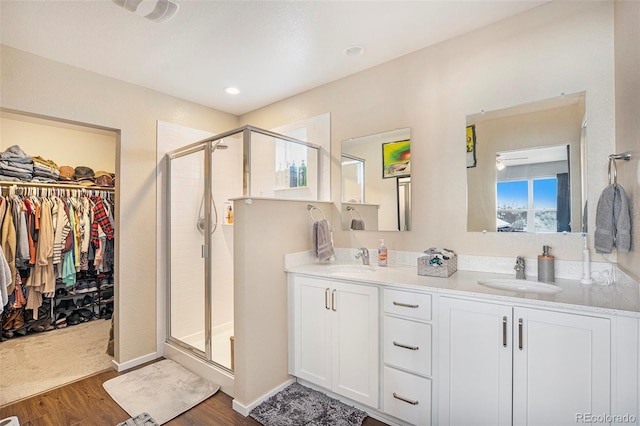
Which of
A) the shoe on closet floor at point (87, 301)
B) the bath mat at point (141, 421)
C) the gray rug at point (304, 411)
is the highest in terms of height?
the shoe on closet floor at point (87, 301)

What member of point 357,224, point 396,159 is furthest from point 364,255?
point 396,159

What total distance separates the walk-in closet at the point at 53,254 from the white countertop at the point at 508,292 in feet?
7.72

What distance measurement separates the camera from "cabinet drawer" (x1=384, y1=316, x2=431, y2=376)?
5.71 feet

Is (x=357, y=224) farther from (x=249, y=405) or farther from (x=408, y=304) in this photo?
(x=249, y=405)

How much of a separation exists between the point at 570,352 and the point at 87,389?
322 centimetres

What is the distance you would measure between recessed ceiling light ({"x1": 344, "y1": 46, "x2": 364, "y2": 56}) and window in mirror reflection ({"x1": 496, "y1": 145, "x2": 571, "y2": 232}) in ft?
4.22

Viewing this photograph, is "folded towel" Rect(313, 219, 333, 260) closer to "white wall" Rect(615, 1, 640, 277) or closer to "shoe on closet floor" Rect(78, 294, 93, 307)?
"white wall" Rect(615, 1, 640, 277)

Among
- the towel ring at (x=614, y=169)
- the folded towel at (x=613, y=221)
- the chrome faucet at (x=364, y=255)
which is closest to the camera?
the folded towel at (x=613, y=221)

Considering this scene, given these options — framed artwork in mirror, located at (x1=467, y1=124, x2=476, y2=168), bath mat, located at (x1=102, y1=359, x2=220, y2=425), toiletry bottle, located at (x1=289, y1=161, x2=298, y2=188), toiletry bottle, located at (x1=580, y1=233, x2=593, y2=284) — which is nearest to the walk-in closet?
bath mat, located at (x1=102, y1=359, x2=220, y2=425)

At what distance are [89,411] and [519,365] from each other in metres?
2.73

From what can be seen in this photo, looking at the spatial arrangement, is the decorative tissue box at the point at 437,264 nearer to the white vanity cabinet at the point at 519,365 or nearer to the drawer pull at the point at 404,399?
the white vanity cabinet at the point at 519,365

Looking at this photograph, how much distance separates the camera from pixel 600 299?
4.64 feet

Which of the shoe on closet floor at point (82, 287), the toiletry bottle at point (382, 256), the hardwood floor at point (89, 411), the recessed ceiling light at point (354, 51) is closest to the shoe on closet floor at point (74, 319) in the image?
the shoe on closet floor at point (82, 287)

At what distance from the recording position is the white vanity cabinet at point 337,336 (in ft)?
6.42
